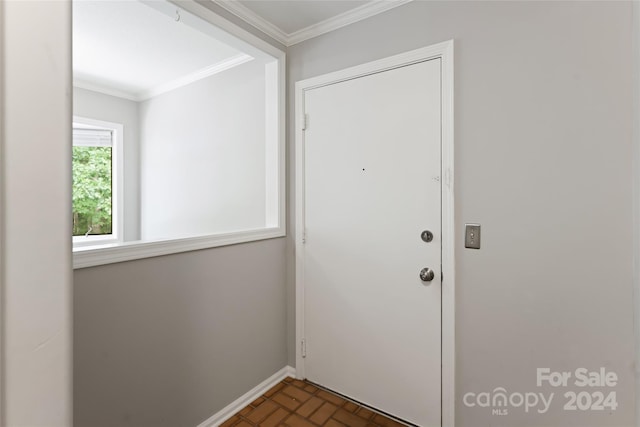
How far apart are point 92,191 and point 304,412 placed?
10.9ft

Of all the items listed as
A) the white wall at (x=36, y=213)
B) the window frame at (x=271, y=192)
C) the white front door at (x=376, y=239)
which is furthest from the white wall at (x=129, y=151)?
the white wall at (x=36, y=213)

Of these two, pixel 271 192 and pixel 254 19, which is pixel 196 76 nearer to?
pixel 254 19

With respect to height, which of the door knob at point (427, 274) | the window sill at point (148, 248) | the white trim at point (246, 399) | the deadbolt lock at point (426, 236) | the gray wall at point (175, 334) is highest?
the deadbolt lock at point (426, 236)

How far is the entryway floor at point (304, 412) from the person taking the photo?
1.74 metres

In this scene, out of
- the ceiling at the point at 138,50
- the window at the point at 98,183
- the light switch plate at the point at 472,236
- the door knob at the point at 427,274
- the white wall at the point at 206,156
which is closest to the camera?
the light switch plate at the point at 472,236

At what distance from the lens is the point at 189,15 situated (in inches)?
63.8

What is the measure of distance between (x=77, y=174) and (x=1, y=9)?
389 cm

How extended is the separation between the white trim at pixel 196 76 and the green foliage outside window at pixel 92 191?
2.65 feet

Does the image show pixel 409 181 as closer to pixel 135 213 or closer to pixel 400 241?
pixel 400 241

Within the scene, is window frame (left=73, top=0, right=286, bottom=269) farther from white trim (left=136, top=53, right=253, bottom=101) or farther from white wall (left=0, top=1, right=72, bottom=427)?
white wall (left=0, top=1, right=72, bottom=427)

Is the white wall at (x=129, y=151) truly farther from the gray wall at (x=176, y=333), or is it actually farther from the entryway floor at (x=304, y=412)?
the entryway floor at (x=304, y=412)

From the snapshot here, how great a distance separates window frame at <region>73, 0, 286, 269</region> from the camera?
4.25 ft

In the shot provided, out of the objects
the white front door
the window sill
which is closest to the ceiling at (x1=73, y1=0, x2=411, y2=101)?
the white front door

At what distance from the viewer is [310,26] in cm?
203
